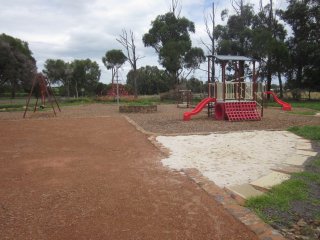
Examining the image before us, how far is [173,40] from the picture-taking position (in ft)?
106

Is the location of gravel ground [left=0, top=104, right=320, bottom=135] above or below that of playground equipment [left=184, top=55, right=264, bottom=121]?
below

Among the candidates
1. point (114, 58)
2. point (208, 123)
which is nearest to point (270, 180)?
point (208, 123)

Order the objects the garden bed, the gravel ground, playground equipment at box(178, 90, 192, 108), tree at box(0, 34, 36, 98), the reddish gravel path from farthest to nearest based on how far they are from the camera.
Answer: tree at box(0, 34, 36, 98) < playground equipment at box(178, 90, 192, 108) < the garden bed < the gravel ground < the reddish gravel path

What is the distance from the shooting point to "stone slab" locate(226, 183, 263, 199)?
4043 mm

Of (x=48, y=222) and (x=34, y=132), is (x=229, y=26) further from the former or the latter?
(x=48, y=222)

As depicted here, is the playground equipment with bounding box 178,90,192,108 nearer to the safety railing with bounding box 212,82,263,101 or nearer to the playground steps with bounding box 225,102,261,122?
the safety railing with bounding box 212,82,263,101

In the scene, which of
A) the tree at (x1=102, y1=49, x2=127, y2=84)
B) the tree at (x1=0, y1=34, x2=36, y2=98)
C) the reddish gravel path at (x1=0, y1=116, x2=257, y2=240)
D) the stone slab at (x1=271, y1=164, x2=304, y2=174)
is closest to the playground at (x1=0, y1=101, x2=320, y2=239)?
the reddish gravel path at (x1=0, y1=116, x2=257, y2=240)

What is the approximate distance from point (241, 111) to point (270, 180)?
8.96 metres

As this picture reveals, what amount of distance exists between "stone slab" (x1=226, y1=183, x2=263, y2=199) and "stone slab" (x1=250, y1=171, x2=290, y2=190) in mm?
153

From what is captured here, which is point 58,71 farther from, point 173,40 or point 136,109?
point 136,109

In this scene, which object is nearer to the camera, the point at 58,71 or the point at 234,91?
the point at 234,91

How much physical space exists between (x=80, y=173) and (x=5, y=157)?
2.33 meters

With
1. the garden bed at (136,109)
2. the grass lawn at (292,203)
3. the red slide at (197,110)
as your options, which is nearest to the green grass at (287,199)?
the grass lawn at (292,203)

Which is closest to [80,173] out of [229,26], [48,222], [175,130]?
[48,222]
